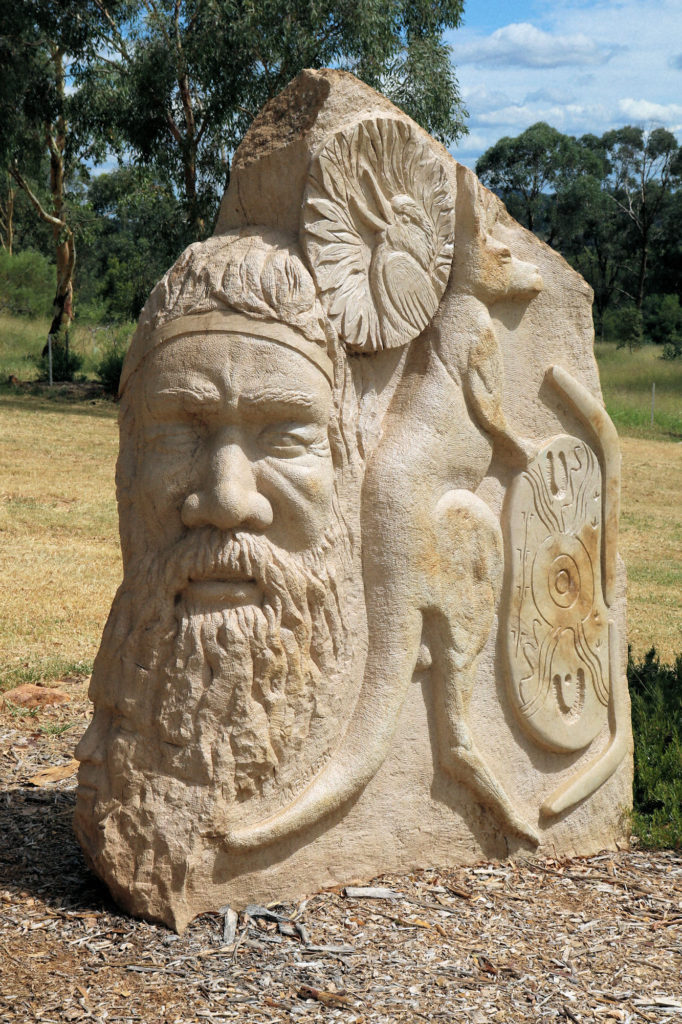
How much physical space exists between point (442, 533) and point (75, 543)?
17.9 ft

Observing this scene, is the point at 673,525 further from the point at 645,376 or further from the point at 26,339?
the point at 26,339

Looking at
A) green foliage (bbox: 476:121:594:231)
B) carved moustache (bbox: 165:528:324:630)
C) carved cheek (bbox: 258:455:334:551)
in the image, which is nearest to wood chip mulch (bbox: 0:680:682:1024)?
carved moustache (bbox: 165:528:324:630)

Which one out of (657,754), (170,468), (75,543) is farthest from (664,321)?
(170,468)

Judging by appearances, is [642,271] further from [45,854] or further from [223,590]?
[223,590]

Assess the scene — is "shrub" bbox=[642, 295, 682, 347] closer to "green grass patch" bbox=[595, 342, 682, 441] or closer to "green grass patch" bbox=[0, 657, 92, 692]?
"green grass patch" bbox=[595, 342, 682, 441]

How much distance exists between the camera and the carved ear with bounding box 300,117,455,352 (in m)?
3.19

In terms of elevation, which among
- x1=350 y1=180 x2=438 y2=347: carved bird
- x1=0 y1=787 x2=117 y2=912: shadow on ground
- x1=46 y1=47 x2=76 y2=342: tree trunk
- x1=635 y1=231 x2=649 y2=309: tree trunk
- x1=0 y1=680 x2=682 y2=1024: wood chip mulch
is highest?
x1=635 y1=231 x2=649 y2=309: tree trunk

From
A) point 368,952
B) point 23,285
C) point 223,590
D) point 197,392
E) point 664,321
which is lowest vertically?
point 368,952

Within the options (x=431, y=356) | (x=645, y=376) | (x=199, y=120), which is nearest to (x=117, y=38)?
(x=199, y=120)

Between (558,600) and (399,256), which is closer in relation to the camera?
(399,256)

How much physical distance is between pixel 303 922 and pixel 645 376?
19303 mm

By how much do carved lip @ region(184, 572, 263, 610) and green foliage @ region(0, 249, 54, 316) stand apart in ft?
81.2

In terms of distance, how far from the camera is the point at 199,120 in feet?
45.9

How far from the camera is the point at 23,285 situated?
2703 centimetres
